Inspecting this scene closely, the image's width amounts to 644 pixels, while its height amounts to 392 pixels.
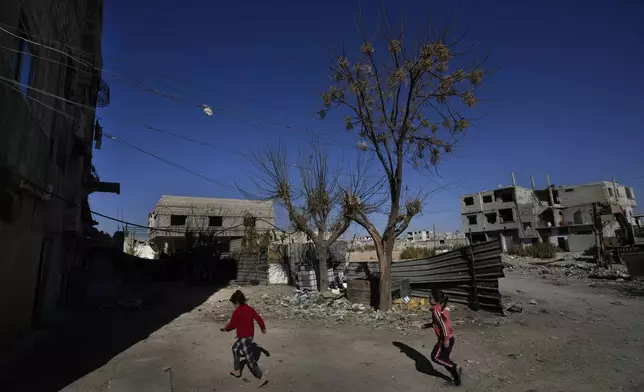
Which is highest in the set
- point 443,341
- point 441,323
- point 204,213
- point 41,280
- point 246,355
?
point 204,213

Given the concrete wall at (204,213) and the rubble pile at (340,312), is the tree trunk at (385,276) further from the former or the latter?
the concrete wall at (204,213)

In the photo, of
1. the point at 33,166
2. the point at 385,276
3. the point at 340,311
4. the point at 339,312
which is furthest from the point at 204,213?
the point at 33,166

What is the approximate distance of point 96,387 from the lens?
17.2 ft

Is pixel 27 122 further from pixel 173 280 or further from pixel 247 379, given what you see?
pixel 173 280

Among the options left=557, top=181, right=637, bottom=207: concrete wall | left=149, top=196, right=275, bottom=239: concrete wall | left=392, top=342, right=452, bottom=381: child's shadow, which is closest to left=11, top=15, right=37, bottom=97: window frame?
left=392, top=342, right=452, bottom=381: child's shadow

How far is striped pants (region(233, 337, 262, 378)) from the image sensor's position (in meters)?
5.59

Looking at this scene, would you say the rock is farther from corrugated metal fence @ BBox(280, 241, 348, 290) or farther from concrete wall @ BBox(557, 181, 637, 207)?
concrete wall @ BBox(557, 181, 637, 207)

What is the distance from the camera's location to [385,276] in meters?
11.5

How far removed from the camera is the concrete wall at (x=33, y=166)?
6100mm

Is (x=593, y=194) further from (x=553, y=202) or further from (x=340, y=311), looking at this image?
(x=340, y=311)

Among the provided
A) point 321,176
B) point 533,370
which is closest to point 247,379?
point 533,370

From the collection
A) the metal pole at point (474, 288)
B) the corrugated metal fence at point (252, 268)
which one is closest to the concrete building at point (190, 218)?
the corrugated metal fence at point (252, 268)

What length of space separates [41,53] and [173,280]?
19325mm

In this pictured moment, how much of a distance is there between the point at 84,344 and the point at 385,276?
7957 mm
